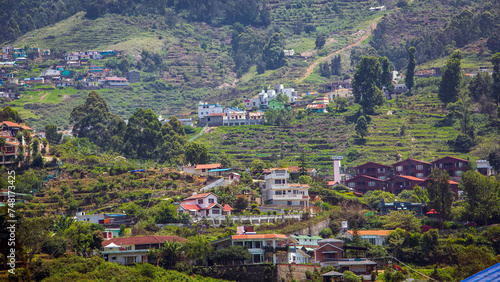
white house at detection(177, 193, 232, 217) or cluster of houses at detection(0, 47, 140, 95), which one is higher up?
cluster of houses at detection(0, 47, 140, 95)

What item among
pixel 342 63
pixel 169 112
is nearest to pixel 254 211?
pixel 169 112

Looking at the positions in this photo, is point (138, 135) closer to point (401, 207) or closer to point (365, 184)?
point (365, 184)

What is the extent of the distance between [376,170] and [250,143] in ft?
66.1

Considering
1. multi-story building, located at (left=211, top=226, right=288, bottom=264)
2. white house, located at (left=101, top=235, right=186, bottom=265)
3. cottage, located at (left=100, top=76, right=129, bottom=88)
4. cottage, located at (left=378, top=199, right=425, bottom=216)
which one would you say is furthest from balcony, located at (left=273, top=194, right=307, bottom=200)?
cottage, located at (left=100, top=76, right=129, bottom=88)

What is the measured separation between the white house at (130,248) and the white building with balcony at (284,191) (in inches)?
661

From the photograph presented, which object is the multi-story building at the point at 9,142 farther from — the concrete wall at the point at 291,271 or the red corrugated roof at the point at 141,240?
the concrete wall at the point at 291,271

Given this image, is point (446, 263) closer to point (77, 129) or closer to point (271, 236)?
point (271, 236)

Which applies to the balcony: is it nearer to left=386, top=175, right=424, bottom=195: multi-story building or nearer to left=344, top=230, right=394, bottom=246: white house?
left=344, top=230, right=394, bottom=246: white house

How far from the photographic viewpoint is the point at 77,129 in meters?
92.8

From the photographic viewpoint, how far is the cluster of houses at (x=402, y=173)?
245ft

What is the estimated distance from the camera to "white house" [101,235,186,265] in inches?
1909

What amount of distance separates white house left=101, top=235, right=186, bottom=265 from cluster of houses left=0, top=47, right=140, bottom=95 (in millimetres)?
85628

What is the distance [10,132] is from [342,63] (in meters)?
80.3

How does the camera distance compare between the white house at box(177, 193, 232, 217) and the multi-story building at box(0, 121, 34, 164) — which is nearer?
the white house at box(177, 193, 232, 217)
